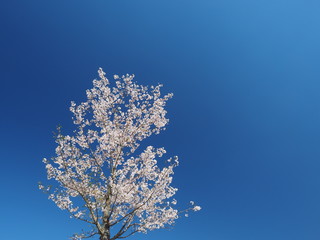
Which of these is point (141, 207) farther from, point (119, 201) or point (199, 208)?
point (199, 208)

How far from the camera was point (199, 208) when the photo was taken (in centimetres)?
1247

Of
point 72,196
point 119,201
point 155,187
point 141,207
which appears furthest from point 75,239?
point 155,187

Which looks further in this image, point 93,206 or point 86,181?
point 86,181

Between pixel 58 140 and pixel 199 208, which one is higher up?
pixel 58 140

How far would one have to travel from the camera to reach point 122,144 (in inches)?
536

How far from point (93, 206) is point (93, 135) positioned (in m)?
4.52

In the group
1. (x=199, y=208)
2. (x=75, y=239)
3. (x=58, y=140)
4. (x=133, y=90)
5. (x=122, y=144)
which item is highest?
(x=133, y=90)

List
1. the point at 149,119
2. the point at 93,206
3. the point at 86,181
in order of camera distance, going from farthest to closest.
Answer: the point at 149,119 < the point at 86,181 < the point at 93,206

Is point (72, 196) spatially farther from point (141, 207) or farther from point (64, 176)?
point (141, 207)

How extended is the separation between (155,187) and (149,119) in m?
4.50

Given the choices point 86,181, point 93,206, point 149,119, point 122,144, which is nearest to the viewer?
point 93,206

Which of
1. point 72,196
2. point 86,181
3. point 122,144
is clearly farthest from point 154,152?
point 72,196

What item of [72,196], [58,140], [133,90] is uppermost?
[133,90]

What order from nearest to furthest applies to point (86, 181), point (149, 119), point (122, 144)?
point (86, 181) < point (122, 144) < point (149, 119)
